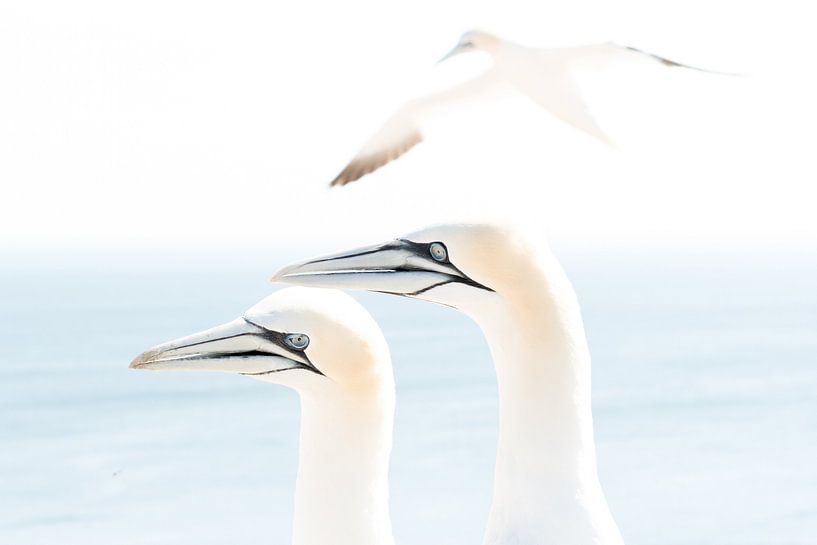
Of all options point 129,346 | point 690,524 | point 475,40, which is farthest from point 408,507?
point 129,346

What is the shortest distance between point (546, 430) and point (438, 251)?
0.59 metres

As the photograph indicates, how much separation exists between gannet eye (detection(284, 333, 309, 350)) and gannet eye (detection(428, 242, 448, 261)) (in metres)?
0.63

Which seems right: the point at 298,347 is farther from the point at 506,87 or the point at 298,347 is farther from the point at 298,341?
the point at 506,87

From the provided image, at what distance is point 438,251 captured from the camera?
3881 mm

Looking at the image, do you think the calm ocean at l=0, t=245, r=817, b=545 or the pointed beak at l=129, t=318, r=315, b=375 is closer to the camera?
the pointed beak at l=129, t=318, r=315, b=375

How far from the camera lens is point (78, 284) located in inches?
4540

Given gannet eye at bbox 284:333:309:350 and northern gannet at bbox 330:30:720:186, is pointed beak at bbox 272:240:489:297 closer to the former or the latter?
gannet eye at bbox 284:333:309:350

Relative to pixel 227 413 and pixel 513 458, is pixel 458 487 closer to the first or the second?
pixel 227 413

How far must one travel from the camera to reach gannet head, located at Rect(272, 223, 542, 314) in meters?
3.77

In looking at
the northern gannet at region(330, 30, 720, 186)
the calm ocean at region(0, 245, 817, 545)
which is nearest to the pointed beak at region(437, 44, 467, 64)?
the northern gannet at region(330, 30, 720, 186)

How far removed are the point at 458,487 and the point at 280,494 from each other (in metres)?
2.90

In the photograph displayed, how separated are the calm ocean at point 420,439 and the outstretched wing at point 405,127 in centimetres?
723

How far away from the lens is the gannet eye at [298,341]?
4.31 meters

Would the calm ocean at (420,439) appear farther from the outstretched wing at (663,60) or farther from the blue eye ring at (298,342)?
the blue eye ring at (298,342)
